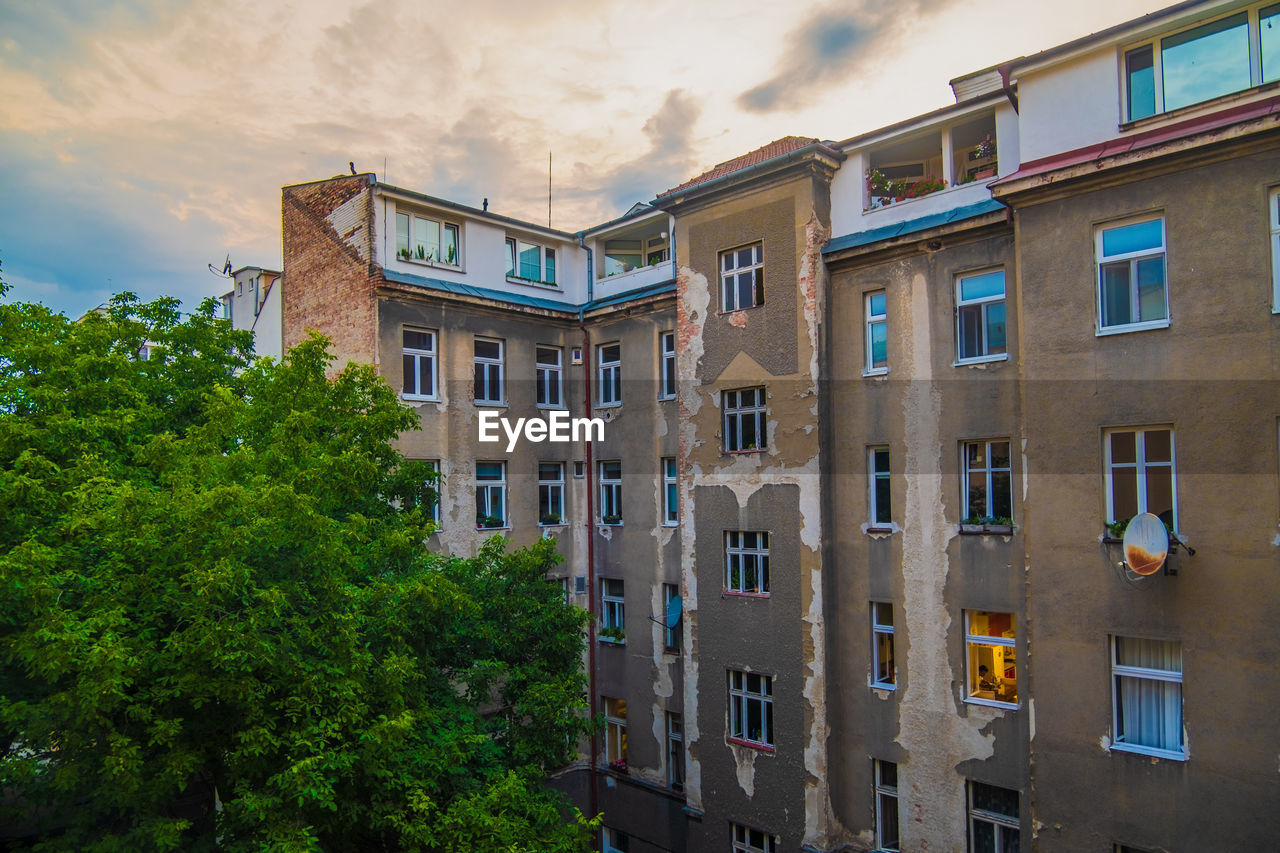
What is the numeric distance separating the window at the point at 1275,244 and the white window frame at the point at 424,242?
16.4 metres

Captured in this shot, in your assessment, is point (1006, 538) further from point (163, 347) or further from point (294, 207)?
point (294, 207)

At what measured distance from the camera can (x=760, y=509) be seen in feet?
55.2

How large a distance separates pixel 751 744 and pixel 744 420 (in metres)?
6.65

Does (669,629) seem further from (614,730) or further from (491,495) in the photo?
(491,495)

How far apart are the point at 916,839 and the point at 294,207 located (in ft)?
67.7

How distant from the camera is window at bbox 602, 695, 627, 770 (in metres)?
21.0

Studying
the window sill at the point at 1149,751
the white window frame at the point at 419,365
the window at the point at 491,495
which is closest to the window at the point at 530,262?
the white window frame at the point at 419,365

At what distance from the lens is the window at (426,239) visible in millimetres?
19891

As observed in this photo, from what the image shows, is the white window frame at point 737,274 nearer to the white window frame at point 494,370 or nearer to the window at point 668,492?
the window at point 668,492

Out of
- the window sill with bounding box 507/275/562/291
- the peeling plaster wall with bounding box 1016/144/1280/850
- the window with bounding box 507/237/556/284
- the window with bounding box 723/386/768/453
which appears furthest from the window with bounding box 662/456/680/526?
the peeling plaster wall with bounding box 1016/144/1280/850

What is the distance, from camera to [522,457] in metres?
21.2

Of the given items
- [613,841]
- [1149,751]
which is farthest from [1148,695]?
[613,841]

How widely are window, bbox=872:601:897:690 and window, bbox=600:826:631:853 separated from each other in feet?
29.2

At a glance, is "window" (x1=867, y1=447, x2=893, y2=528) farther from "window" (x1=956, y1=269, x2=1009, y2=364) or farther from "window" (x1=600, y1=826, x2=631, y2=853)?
"window" (x1=600, y1=826, x2=631, y2=853)
